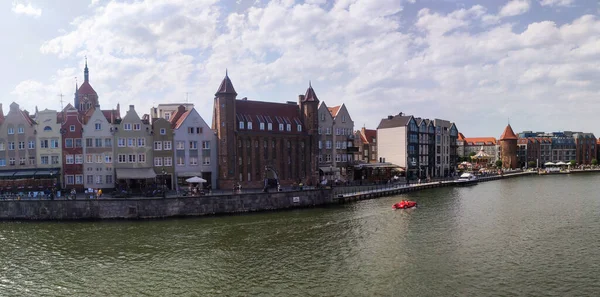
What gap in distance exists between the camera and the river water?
1088 inches

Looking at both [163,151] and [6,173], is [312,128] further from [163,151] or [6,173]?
[6,173]

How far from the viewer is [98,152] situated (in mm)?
61625

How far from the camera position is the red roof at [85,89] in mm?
82875

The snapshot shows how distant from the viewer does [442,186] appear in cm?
9400

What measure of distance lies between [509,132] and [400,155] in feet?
256

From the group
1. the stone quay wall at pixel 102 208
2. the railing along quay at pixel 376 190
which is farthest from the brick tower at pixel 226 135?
the railing along quay at pixel 376 190

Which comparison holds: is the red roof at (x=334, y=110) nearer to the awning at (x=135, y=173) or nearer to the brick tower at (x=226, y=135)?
the brick tower at (x=226, y=135)

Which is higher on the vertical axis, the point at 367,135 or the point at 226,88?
the point at 226,88

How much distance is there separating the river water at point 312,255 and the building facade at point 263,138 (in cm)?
1544

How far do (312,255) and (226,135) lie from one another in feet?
114

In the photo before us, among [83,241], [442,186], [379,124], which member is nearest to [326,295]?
[83,241]

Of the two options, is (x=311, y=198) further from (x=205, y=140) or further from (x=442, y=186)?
(x=442, y=186)

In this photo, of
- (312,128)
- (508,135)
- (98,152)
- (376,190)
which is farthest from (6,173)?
(508,135)

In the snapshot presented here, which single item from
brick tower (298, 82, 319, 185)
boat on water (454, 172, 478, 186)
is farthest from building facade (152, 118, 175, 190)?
boat on water (454, 172, 478, 186)
